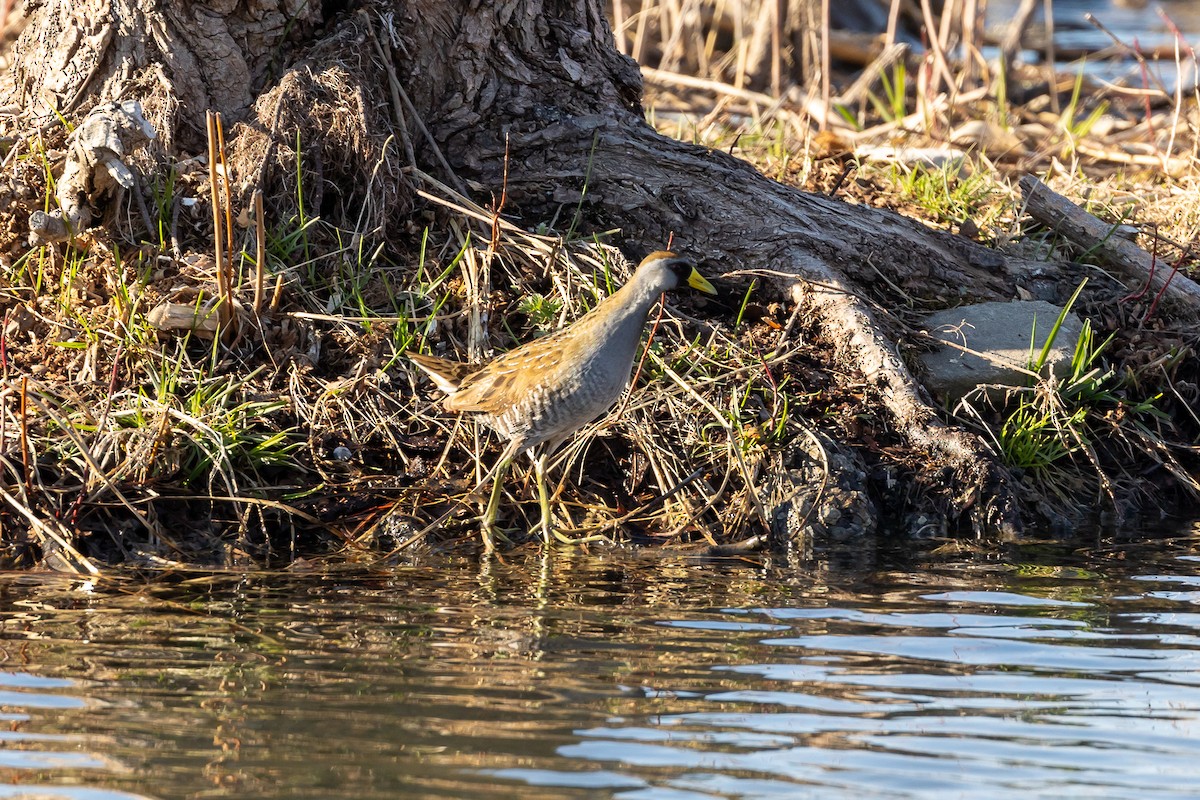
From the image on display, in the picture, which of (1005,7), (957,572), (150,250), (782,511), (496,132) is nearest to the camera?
(957,572)

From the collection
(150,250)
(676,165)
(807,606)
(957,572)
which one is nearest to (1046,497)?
(957,572)

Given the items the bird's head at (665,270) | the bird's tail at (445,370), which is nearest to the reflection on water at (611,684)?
the bird's tail at (445,370)

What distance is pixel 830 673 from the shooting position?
3.90 meters

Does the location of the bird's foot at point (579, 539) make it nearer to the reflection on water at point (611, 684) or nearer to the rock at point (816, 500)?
the reflection on water at point (611, 684)

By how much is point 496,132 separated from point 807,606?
116 inches

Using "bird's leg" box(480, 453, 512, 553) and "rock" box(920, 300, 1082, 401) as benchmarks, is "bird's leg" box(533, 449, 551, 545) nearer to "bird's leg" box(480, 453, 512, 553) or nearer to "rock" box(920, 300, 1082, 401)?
"bird's leg" box(480, 453, 512, 553)

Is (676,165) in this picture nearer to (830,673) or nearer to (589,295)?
(589,295)

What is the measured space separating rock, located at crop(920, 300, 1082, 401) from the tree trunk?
0.21 meters

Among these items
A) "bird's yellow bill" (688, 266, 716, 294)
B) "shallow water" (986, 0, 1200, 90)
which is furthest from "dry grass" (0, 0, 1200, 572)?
"shallow water" (986, 0, 1200, 90)

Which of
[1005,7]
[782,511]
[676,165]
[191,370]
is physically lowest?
[782,511]

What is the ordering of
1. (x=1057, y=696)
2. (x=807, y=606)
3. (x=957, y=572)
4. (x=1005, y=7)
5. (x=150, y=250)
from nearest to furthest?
(x=1057, y=696) < (x=807, y=606) < (x=957, y=572) < (x=150, y=250) < (x=1005, y=7)

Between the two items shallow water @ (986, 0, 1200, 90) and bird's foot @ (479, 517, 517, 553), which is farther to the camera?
shallow water @ (986, 0, 1200, 90)

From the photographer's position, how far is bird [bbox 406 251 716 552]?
5.13 metres

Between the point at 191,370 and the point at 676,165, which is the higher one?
the point at 676,165
